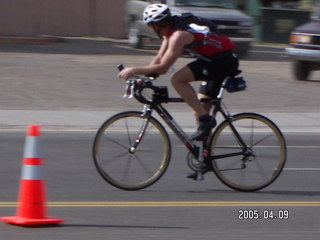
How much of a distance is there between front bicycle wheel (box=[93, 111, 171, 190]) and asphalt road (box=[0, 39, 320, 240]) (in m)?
0.15

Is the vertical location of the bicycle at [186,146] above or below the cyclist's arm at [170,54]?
below

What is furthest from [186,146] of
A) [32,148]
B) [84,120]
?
[84,120]

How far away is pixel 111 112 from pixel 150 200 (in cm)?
718

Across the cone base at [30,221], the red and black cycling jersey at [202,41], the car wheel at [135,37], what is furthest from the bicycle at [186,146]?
the car wheel at [135,37]

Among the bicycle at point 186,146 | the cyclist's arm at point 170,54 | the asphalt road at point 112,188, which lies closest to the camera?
the asphalt road at point 112,188

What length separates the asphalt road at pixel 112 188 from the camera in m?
→ 6.42

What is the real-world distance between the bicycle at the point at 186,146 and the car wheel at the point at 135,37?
1717 centimetres

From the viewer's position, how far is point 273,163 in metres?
8.00

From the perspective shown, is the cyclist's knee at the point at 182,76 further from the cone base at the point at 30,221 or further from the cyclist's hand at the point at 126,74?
the cone base at the point at 30,221

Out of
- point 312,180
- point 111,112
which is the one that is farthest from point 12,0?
point 312,180

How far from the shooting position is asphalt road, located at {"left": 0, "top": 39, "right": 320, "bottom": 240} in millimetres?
6418

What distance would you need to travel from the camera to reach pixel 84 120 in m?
13.5

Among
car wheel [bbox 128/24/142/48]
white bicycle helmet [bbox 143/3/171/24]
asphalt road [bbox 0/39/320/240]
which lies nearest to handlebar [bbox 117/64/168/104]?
white bicycle helmet [bbox 143/3/171/24]

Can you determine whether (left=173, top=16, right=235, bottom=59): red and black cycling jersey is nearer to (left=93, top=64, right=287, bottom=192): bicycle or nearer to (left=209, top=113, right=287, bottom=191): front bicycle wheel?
(left=93, top=64, right=287, bottom=192): bicycle
